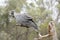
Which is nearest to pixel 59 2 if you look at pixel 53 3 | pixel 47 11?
pixel 53 3

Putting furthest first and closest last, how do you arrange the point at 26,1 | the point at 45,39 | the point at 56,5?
the point at 56,5
the point at 26,1
the point at 45,39

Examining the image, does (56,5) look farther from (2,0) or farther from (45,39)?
(45,39)

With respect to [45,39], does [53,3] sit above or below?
above

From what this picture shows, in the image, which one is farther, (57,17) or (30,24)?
(57,17)

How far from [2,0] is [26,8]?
70 centimetres

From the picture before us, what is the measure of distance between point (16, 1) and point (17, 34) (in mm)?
798

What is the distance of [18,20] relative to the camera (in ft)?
10.1

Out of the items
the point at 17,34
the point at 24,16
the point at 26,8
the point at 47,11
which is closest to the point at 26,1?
the point at 26,8

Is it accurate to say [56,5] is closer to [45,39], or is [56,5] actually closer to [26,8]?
[26,8]

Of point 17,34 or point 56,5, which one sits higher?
point 56,5

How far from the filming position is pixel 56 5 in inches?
202

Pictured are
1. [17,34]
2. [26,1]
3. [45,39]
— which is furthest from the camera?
[26,1]

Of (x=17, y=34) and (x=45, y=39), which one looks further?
(x=17, y=34)

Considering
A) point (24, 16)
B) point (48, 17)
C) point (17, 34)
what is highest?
point (24, 16)
